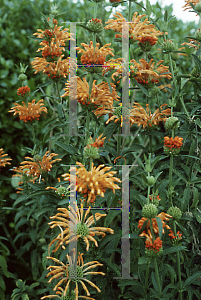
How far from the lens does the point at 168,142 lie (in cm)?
137

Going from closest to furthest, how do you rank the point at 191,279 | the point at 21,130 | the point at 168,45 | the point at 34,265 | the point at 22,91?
the point at 191,279
the point at 168,45
the point at 22,91
the point at 34,265
the point at 21,130

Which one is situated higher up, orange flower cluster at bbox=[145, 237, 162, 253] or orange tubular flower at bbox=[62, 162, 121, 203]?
orange tubular flower at bbox=[62, 162, 121, 203]

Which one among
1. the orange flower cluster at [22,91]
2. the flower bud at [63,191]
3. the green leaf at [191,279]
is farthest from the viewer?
the orange flower cluster at [22,91]

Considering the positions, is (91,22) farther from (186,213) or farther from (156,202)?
(186,213)

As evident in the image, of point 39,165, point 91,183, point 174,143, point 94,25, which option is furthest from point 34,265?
point 94,25

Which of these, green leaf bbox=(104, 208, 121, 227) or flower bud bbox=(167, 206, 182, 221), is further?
green leaf bbox=(104, 208, 121, 227)

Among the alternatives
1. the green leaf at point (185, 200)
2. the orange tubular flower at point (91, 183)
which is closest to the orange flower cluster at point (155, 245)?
the orange tubular flower at point (91, 183)

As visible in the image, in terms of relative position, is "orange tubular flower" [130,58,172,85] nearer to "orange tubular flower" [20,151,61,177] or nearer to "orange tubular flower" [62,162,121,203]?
"orange tubular flower" [20,151,61,177]

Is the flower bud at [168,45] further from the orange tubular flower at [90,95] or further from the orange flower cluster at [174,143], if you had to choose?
the orange flower cluster at [174,143]

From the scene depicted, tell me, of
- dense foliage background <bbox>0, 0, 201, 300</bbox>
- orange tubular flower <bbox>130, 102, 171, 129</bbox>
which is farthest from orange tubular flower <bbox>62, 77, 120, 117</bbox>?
dense foliage background <bbox>0, 0, 201, 300</bbox>

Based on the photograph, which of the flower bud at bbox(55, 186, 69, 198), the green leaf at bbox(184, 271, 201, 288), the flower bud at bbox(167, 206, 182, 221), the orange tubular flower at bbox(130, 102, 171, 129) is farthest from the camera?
the orange tubular flower at bbox(130, 102, 171, 129)

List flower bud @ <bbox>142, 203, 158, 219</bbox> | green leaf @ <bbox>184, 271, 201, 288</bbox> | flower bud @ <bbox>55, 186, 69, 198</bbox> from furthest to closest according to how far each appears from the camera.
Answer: flower bud @ <bbox>55, 186, 69, 198</bbox> < green leaf @ <bbox>184, 271, 201, 288</bbox> < flower bud @ <bbox>142, 203, 158, 219</bbox>

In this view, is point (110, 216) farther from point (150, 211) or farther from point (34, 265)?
point (34, 265)

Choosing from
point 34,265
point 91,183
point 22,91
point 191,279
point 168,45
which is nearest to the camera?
point 91,183
